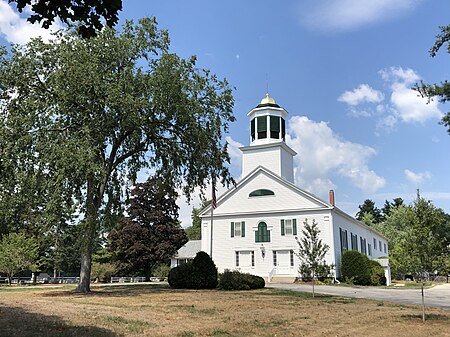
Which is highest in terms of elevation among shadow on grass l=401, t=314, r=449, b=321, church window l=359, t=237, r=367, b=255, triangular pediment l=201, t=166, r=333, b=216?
triangular pediment l=201, t=166, r=333, b=216

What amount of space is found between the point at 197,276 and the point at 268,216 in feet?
51.5

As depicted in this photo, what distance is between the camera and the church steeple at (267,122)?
42.8m

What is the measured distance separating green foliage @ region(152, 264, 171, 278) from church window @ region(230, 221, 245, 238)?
1251 centimetres

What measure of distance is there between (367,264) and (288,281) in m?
7.00

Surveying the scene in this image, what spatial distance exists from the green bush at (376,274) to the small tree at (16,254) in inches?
1132

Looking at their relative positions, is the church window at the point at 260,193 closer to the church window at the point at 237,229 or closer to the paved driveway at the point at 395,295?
the church window at the point at 237,229

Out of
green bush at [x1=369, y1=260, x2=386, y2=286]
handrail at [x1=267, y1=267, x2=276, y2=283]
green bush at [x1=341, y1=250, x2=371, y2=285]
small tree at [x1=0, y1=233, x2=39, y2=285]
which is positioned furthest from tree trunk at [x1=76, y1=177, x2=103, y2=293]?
green bush at [x1=369, y1=260, x2=386, y2=286]

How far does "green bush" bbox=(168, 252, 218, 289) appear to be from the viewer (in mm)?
24906

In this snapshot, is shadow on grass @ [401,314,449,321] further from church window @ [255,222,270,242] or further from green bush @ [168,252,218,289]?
church window @ [255,222,270,242]

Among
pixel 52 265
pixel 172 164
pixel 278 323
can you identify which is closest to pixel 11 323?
pixel 278 323

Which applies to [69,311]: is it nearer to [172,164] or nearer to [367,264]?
[172,164]

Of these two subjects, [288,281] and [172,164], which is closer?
[172,164]

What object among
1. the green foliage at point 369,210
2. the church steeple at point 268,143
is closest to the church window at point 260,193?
the church steeple at point 268,143

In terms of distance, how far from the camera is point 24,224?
4906 centimetres
